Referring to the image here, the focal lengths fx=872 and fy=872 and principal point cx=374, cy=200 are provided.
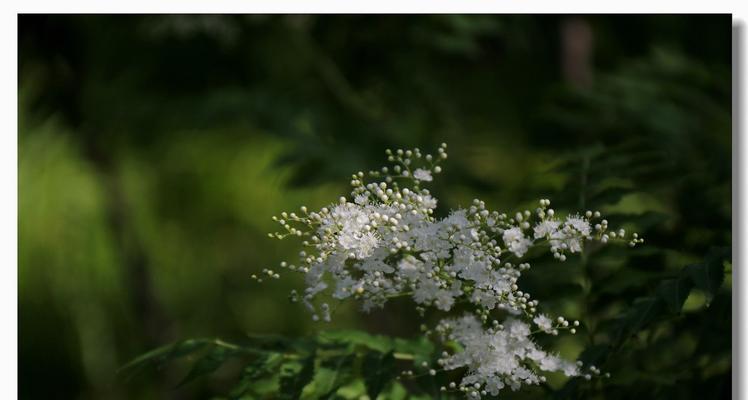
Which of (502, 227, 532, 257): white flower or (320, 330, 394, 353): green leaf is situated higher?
(502, 227, 532, 257): white flower

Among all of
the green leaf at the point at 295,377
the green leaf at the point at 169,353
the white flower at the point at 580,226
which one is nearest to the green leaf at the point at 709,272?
the white flower at the point at 580,226

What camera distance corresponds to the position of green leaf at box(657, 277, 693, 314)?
0.91 metres

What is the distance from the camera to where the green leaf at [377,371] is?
97 centimetres

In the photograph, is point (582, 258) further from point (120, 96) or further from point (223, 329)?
point (223, 329)

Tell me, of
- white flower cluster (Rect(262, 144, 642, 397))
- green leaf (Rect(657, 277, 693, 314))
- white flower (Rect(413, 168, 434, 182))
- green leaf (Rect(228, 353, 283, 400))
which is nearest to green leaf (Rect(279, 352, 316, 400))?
green leaf (Rect(228, 353, 283, 400))

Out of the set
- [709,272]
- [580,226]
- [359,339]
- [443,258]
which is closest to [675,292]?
[709,272]

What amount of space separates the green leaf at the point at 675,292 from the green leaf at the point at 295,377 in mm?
400

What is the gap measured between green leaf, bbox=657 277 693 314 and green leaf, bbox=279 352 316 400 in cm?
40

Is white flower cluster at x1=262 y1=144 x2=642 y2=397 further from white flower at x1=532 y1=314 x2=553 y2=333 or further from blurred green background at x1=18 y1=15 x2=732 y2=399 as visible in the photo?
blurred green background at x1=18 y1=15 x2=732 y2=399

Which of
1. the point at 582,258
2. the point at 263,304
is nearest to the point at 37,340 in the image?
the point at 263,304

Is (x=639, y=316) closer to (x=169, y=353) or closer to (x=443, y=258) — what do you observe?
(x=443, y=258)

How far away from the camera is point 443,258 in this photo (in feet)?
2.84
